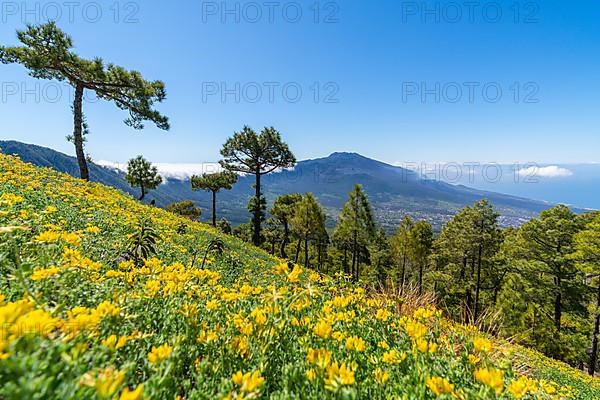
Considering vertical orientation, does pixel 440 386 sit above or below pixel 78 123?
below

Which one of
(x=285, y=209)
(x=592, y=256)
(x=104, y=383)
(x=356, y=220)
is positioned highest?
(x=104, y=383)

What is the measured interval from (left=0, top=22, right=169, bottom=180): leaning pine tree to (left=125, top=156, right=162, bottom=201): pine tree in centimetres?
2249

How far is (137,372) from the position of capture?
5.13ft

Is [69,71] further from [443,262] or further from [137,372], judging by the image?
[443,262]

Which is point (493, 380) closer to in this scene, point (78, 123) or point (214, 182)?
point (78, 123)

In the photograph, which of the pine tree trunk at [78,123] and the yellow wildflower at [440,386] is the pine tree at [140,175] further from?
the yellow wildflower at [440,386]

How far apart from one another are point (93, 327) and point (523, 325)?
28985 mm

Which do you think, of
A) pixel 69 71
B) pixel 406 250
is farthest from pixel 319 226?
pixel 69 71

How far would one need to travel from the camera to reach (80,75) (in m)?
14.5

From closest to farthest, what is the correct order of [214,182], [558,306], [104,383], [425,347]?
[104,383], [425,347], [558,306], [214,182]

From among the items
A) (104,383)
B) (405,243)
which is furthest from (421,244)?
(104,383)

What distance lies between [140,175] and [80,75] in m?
24.3

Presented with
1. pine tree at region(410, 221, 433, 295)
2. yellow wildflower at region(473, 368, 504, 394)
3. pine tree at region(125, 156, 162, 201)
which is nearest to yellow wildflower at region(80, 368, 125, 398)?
yellow wildflower at region(473, 368, 504, 394)

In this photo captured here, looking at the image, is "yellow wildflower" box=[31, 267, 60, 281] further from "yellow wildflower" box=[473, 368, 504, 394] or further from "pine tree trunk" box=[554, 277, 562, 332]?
"pine tree trunk" box=[554, 277, 562, 332]
